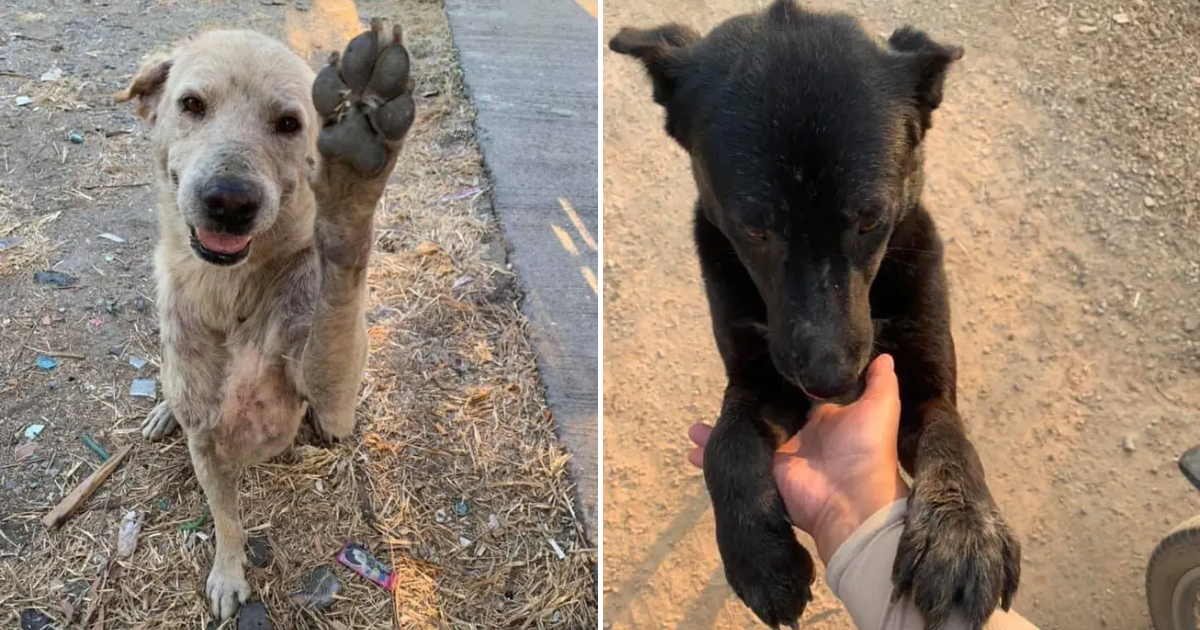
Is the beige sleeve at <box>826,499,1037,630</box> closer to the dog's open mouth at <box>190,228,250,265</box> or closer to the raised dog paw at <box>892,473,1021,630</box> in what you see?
the raised dog paw at <box>892,473,1021,630</box>

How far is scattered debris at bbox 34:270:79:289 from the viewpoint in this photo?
4238mm

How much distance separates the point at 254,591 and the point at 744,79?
7.97 ft

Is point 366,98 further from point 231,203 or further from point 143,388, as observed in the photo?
point 143,388

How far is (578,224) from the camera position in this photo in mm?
4977

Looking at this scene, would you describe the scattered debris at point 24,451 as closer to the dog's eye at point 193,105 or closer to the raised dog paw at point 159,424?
the raised dog paw at point 159,424

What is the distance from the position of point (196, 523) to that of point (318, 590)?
0.56 m

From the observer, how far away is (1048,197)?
4.54 metres

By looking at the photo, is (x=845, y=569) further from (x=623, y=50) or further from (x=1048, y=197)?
(x=1048, y=197)

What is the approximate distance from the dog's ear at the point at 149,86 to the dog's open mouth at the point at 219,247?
627mm

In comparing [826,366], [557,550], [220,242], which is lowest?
[557,550]

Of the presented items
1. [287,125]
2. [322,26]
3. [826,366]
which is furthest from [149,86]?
[322,26]

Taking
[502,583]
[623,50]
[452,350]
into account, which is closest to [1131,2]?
[623,50]

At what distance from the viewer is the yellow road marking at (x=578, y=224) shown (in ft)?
16.0

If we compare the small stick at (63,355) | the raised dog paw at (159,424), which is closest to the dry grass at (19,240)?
the small stick at (63,355)
